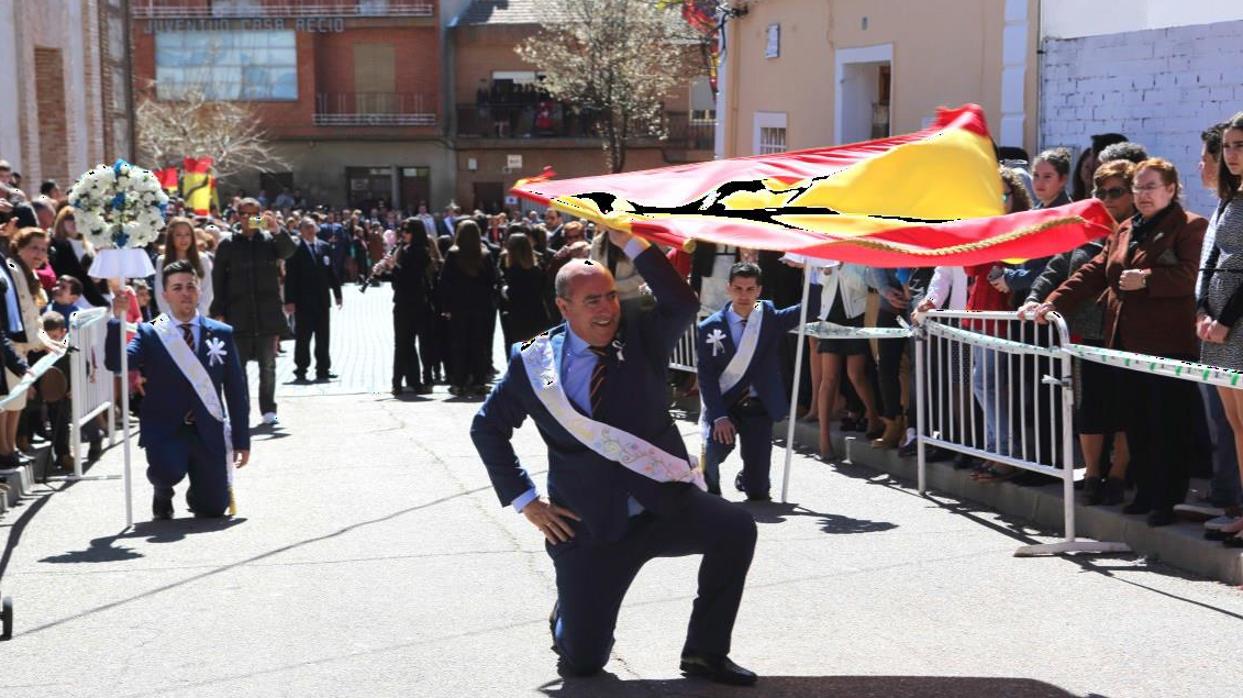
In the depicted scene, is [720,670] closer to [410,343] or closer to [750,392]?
[750,392]

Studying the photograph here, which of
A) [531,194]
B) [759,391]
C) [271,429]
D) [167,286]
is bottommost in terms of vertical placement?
[271,429]

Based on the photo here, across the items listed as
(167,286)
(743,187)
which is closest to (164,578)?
(167,286)

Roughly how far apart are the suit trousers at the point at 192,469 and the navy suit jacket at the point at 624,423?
431cm

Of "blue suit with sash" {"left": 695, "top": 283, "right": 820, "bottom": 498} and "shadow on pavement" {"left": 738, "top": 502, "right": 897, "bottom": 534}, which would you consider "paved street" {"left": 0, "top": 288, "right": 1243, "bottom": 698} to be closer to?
"shadow on pavement" {"left": 738, "top": 502, "right": 897, "bottom": 534}

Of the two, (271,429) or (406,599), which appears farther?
(271,429)

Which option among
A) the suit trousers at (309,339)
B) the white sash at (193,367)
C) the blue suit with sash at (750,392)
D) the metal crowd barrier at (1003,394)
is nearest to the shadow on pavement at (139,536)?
the white sash at (193,367)

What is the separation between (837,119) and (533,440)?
693 cm

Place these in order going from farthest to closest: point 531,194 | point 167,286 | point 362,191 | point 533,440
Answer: point 362,191 → point 533,440 → point 167,286 → point 531,194

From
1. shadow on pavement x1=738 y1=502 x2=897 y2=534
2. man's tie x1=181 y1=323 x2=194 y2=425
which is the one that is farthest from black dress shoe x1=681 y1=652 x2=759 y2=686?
man's tie x1=181 y1=323 x2=194 y2=425

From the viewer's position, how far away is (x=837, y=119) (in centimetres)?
1908

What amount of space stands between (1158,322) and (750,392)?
112 inches

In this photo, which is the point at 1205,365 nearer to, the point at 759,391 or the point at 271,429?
the point at 759,391

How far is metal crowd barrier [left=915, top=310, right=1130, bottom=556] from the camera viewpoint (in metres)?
9.15

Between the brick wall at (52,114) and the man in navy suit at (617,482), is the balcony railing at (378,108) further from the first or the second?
the man in navy suit at (617,482)
